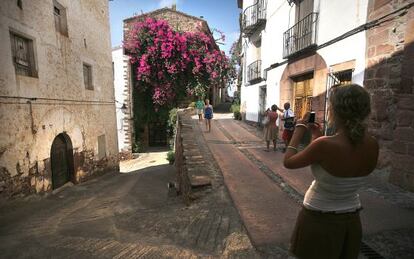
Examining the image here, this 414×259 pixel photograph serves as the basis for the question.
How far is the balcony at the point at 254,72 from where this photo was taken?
1190 centimetres

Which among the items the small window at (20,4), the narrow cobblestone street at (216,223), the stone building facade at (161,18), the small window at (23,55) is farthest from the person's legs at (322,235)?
the stone building facade at (161,18)

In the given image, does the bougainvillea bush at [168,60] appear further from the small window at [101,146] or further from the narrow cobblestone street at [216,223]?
the narrow cobblestone street at [216,223]

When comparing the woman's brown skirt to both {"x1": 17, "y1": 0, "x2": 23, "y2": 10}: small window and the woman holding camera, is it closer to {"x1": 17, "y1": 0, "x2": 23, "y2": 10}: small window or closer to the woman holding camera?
the woman holding camera

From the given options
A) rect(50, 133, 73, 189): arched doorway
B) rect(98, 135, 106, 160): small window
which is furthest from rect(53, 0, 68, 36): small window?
rect(98, 135, 106, 160): small window

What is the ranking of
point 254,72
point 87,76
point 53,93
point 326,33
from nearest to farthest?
1. point 326,33
2. point 53,93
3. point 87,76
4. point 254,72

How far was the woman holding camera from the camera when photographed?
1.38 meters

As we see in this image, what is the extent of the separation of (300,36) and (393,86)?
4111 millimetres

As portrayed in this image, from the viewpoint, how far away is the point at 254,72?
12570mm

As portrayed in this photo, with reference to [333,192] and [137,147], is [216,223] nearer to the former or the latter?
[333,192]

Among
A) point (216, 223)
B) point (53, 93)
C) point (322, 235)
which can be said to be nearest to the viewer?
point (322, 235)

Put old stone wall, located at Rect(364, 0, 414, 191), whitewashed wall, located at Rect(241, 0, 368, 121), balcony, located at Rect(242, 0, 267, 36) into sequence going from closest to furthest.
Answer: old stone wall, located at Rect(364, 0, 414, 191) → whitewashed wall, located at Rect(241, 0, 368, 121) → balcony, located at Rect(242, 0, 267, 36)

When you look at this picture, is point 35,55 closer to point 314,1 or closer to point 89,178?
point 89,178

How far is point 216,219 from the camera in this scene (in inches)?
120

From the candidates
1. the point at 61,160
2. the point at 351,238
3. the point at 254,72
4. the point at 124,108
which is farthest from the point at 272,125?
the point at 124,108
